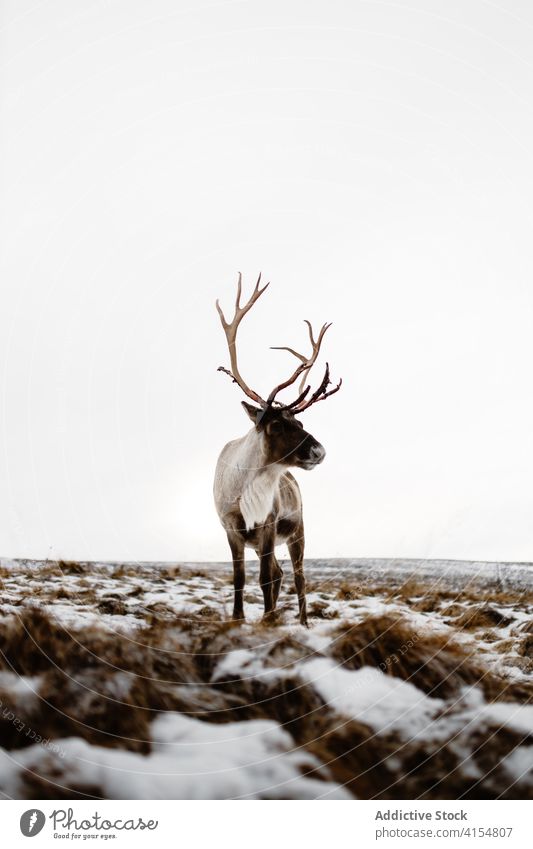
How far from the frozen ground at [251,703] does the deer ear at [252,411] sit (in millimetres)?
629

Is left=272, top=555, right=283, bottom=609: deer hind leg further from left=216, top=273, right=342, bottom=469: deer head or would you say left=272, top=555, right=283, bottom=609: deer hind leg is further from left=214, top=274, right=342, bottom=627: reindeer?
left=216, top=273, right=342, bottom=469: deer head

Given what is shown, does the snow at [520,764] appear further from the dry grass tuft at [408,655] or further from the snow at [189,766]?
the snow at [189,766]

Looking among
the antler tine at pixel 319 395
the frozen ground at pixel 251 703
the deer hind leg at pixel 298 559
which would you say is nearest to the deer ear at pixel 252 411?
the antler tine at pixel 319 395

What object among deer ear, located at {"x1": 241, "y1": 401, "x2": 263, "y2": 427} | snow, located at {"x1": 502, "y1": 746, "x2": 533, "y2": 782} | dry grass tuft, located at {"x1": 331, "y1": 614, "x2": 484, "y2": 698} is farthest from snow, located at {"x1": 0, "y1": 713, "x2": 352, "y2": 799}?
deer ear, located at {"x1": 241, "y1": 401, "x2": 263, "y2": 427}

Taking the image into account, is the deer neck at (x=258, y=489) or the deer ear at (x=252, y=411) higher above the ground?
the deer ear at (x=252, y=411)

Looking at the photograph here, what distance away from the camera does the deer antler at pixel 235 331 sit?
2.21m

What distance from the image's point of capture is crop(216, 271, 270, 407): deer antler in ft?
7.23

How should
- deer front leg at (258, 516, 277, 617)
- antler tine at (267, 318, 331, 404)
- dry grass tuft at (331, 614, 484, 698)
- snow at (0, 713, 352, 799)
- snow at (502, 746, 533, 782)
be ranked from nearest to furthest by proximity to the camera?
snow at (0, 713, 352, 799) < snow at (502, 746, 533, 782) < dry grass tuft at (331, 614, 484, 698) < deer front leg at (258, 516, 277, 617) < antler tine at (267, 318, 331, 404)

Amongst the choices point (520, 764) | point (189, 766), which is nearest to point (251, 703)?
point (189, 766)

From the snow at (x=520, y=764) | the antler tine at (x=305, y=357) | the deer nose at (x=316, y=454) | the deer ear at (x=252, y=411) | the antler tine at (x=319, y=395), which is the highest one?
the antler tine at (x=305, y=357)

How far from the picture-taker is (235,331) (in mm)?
2283

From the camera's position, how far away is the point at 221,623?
203 centimetres
